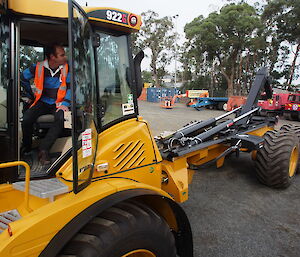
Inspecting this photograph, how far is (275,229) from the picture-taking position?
3.15m

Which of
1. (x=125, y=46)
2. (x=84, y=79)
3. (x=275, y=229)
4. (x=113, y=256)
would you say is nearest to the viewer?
(x=113, y=256)

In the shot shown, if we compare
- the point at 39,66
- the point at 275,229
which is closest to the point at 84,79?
the point at 39,66

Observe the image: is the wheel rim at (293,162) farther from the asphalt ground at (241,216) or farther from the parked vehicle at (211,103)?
the parked vehicle at (211,103)

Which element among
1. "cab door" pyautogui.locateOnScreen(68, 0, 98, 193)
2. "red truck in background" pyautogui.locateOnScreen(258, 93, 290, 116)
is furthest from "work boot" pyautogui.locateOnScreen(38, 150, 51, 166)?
"red truck in background" pyautogui.locateOnScreen(258, 93, 290, 116)

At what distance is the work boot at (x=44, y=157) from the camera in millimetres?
1980

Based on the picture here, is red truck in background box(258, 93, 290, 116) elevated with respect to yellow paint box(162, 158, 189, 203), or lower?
elevated

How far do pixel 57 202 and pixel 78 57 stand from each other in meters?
0.92

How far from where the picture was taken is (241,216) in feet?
11.5

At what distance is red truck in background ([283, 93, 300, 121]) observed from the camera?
13.8 meters

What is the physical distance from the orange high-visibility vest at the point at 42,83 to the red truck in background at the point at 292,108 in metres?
14.5

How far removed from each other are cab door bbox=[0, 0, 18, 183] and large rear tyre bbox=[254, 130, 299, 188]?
367cm

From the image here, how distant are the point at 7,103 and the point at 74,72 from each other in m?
0.64

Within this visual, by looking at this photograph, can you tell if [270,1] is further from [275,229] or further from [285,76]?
[275,229]

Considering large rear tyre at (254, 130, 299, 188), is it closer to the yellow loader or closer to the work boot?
the yellow loader
